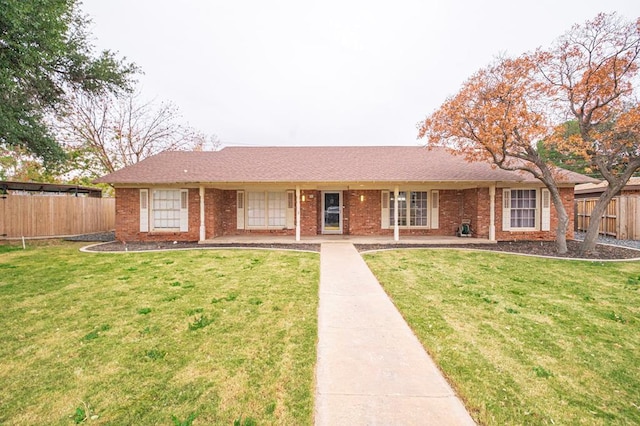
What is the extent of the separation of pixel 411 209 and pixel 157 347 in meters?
12.6

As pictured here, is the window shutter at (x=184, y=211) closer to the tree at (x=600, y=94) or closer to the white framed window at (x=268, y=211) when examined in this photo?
the white framed window at (x=268, y=211)

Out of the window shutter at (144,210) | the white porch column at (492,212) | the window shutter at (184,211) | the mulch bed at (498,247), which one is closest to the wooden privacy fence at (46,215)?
the mulch bed at (498,247)

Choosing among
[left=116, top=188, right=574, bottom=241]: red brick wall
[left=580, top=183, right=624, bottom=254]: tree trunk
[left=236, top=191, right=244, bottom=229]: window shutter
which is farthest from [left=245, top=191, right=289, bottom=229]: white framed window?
[left=580, top=183, right=624, bottom=254]: tree trunk

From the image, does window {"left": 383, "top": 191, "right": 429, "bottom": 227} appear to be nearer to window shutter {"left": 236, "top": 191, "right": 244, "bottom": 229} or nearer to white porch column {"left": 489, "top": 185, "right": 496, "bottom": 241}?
white porch column {"left": 489, "top": 185, "right": 496, "bottom": 241}

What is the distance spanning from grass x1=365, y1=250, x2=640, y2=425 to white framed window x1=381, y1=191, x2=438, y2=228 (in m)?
6.42

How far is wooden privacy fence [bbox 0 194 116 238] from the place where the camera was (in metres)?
13.4

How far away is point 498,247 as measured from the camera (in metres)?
11.4

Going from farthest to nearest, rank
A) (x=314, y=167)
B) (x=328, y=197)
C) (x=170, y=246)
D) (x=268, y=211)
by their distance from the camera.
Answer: (x=328, y=197)
(x=268, y=211)
(x=314, y=167)
(x=170, y=246)

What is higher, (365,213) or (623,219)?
(365,213)

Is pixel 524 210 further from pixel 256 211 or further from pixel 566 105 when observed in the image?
pixel 256 211

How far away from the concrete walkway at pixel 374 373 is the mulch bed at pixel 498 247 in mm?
5975

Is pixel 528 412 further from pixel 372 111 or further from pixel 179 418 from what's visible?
pixel 372 111

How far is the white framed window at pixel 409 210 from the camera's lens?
1412cm

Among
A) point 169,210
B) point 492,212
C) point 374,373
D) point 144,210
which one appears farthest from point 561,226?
point 144,210
